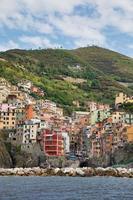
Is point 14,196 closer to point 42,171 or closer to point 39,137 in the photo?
point 42,171

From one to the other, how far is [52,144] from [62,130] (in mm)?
16967

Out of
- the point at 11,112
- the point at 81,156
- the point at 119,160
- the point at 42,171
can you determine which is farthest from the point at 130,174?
the point at 11,112

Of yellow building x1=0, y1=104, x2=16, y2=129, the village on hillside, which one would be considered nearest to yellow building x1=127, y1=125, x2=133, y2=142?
the village on hillside

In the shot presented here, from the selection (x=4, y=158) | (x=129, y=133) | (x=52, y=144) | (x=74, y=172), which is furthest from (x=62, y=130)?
(x=74, y=172)

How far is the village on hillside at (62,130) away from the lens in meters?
142

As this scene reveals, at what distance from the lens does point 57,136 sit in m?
143

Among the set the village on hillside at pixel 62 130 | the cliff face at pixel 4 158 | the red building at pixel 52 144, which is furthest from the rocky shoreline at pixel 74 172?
the village on hillside at pixel 62 130

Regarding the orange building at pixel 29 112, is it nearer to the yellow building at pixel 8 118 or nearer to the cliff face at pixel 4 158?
the yellow building at pixel 8 118

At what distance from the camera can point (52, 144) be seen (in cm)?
14138

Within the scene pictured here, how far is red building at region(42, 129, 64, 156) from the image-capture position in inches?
5536

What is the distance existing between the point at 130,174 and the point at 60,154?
4074 centimetres

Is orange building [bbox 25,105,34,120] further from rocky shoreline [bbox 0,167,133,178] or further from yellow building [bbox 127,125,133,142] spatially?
rocky shoreline [bbox 0,167,133,178]

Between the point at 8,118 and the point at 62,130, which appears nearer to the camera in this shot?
the point at 62,130

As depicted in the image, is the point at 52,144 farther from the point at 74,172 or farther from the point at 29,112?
the point at 74,172
